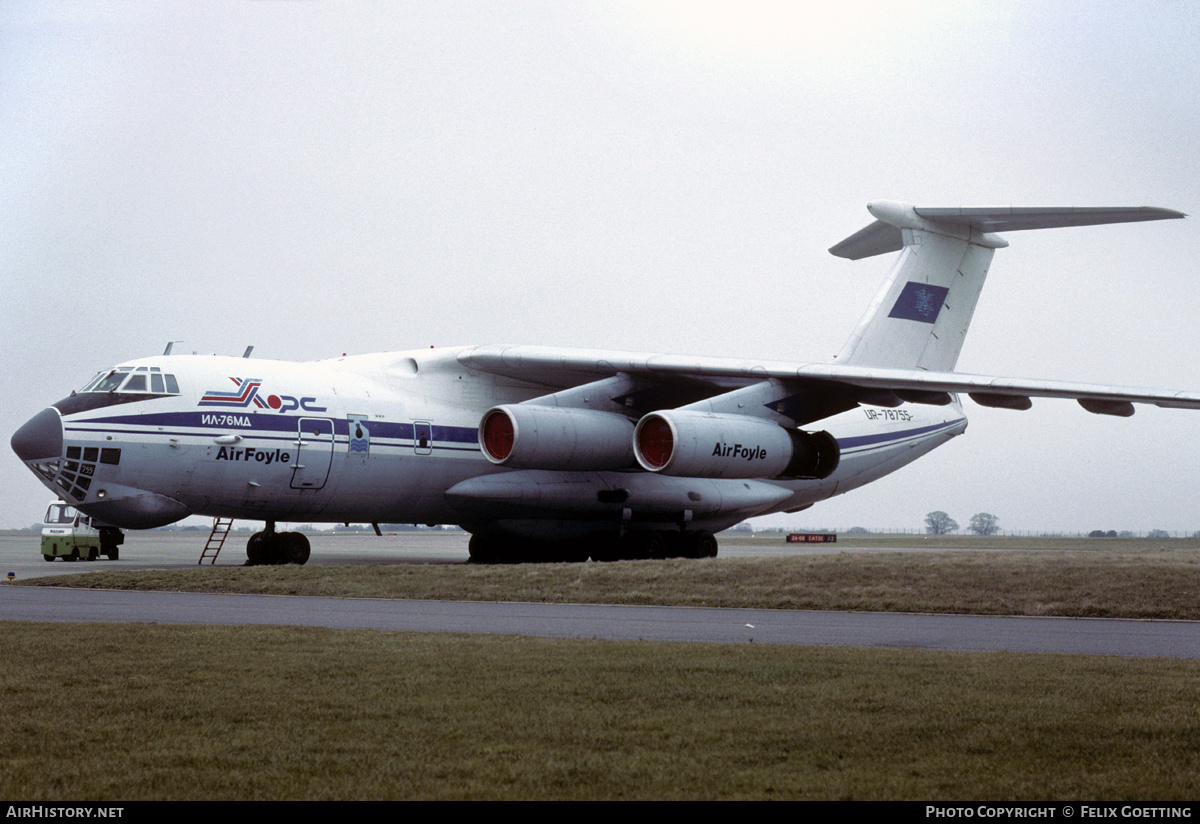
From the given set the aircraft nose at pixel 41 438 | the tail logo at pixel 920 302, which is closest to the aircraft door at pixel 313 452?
the aircraft nose at pixel 41 438

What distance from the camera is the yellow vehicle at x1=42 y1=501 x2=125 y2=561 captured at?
25.2 m

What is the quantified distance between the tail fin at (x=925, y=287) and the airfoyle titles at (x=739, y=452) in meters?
3.60

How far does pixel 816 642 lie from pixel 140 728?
5.34 meters

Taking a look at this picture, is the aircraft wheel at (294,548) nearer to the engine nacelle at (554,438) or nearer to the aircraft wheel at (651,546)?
the engine nacelle at (554,438)

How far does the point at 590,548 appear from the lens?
71.0 ft

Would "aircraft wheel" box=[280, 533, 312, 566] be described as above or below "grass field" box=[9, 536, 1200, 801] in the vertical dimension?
below

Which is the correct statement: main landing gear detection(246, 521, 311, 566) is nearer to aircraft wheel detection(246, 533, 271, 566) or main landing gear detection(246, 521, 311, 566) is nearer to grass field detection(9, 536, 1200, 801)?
aircraft wheel detection(246, 533, 271, 566)

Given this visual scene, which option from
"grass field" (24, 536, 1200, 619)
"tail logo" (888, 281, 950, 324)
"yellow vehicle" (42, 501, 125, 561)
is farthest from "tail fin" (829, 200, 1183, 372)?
"yellow vehicle" (42, 501, 125, 561)

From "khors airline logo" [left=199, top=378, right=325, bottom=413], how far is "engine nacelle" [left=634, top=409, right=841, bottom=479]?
512 centimetres

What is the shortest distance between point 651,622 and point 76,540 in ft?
59.8

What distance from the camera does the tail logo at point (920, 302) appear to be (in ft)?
72.0

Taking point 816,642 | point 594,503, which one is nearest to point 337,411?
point 594,503

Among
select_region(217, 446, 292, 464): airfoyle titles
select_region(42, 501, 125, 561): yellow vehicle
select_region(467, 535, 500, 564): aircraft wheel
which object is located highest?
select_region(217, 446, 292, 464): airfoyle titles
